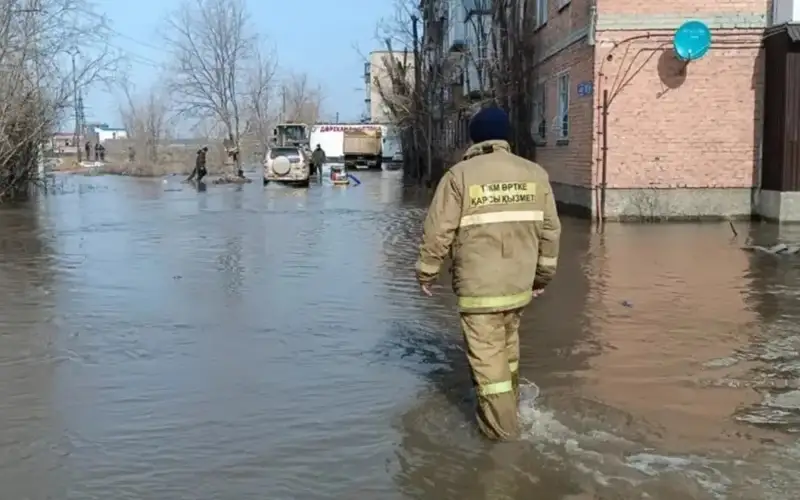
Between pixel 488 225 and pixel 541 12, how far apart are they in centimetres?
1881

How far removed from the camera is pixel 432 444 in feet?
15.8

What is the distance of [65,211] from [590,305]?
643 inches

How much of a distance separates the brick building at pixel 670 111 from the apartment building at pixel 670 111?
0.7 inches

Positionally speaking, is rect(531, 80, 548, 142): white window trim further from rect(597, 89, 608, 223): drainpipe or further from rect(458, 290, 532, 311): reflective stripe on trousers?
rect(458, 290, 532, 311): reflective stripe on trousers

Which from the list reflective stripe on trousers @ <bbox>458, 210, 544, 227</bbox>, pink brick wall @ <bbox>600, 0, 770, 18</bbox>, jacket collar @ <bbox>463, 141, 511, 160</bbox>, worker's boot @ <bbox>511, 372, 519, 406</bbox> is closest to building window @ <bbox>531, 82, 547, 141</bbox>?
pink brick wall @ <bbox>600, 0, 770, 18</bbox>

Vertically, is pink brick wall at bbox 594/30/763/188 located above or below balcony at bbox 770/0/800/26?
below

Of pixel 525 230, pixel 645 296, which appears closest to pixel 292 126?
pixel 645 296

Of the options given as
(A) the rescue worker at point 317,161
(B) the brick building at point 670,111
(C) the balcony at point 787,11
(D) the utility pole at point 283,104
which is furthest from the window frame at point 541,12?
(D) the utility pole at point 283,104

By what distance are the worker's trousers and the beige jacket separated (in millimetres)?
80

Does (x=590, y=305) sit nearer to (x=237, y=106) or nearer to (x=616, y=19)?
(x=616, y=19)

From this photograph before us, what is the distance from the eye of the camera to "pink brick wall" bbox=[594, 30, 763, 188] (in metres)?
16.8

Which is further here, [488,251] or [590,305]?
[590,305]

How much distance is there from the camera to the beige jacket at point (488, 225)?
15.3 ft

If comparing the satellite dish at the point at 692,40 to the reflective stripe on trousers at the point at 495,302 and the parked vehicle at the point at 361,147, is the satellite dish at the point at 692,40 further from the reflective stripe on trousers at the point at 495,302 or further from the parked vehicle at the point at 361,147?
the parked vehicle at the point at 361,147
